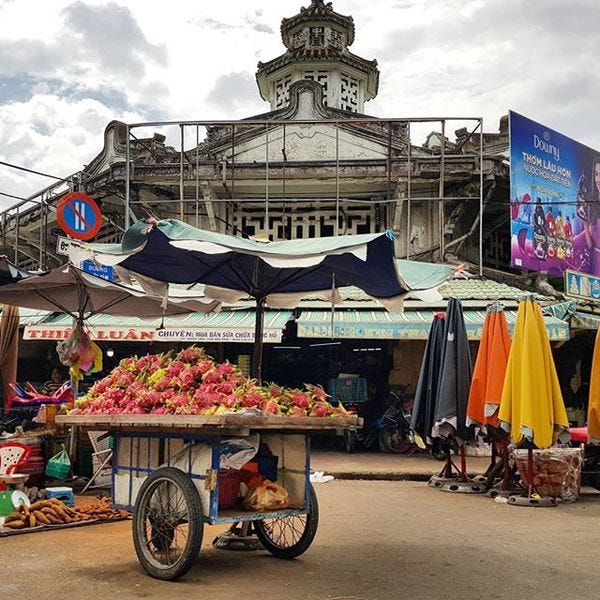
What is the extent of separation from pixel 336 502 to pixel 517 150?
8742 mm

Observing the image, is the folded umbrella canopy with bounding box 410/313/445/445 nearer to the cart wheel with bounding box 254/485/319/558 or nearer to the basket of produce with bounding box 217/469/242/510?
the cart wheel with bounding box 254/485/319/558

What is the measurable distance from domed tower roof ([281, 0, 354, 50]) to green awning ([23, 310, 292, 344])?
9.54 meters

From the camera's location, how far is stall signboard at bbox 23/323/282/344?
1227 centimetres

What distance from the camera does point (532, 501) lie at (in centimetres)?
834

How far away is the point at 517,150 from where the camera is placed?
1415cm

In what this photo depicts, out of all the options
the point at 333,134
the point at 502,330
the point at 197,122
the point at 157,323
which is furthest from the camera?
the point at 333,134

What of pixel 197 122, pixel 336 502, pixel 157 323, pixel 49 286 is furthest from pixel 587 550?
pixel 197 122

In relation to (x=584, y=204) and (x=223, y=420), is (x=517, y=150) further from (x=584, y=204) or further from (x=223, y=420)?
(x=223, y=420)

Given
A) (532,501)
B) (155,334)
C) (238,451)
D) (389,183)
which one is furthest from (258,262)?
(389,183)

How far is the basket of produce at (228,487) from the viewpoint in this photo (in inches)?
207

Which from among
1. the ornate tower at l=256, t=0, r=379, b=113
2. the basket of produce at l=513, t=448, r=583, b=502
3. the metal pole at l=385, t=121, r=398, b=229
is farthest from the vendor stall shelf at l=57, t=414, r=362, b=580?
the ornate tower at l=256, t=0, r=379, b=113

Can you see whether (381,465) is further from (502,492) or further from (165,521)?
(165,521)

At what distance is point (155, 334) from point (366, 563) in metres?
8.18

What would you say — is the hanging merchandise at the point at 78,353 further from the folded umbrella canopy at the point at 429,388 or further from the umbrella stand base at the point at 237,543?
the folded umbrella canopy at the point at 429,388
